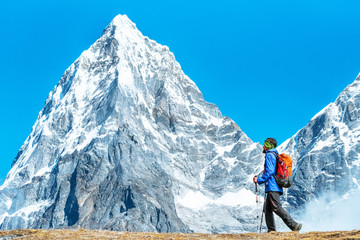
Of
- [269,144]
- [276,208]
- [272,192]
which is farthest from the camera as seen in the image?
[269,144]

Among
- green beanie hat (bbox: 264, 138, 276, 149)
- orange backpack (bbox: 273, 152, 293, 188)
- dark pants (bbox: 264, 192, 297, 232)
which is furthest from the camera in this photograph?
green beanie hat (bbox: 264, 138, 276, 149)

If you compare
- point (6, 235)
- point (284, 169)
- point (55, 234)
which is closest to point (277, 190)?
point (284, 169)

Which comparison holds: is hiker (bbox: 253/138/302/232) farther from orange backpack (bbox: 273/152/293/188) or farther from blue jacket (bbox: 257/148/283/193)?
orange backpack (bbox: 273/152/293/188)

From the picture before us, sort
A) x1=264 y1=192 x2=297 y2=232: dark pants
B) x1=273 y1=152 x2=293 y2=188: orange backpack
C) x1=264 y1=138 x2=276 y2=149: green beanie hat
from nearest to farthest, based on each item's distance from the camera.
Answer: x1=273 y1=152 x2=293 y2=188: orange backpack < x1=264 y1=192 x2=297 y2=232: dark pants < x1=264 y1=138 x2=276 y2=149: green beanie hat

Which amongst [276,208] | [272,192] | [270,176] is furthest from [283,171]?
[276,208]

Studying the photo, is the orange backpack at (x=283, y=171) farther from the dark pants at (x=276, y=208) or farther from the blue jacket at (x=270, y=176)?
the dark pants at (x=276, y=208)

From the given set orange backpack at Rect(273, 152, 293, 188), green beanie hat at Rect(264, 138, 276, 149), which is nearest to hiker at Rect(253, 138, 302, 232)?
orange backpack at Rect(273, 152, 293, 188)

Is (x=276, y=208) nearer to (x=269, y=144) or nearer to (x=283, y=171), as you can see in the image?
(x=283, y=171)

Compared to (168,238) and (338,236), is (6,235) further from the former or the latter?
(338,236)

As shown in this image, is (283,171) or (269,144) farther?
(269,144)

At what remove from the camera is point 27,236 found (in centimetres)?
2886

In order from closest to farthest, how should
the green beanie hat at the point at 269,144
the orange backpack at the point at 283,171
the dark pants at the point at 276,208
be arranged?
1. the orange backpack at the point at 283,171
2. the dark pants at the point at 276,208
3. the green beanie hat at the point at 269,144

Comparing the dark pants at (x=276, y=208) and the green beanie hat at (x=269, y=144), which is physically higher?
the green beanie hat at (x=269, y=144)

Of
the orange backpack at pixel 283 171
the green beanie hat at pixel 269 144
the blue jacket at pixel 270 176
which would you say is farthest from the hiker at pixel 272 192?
the green beanie hat at pixel 269 144
